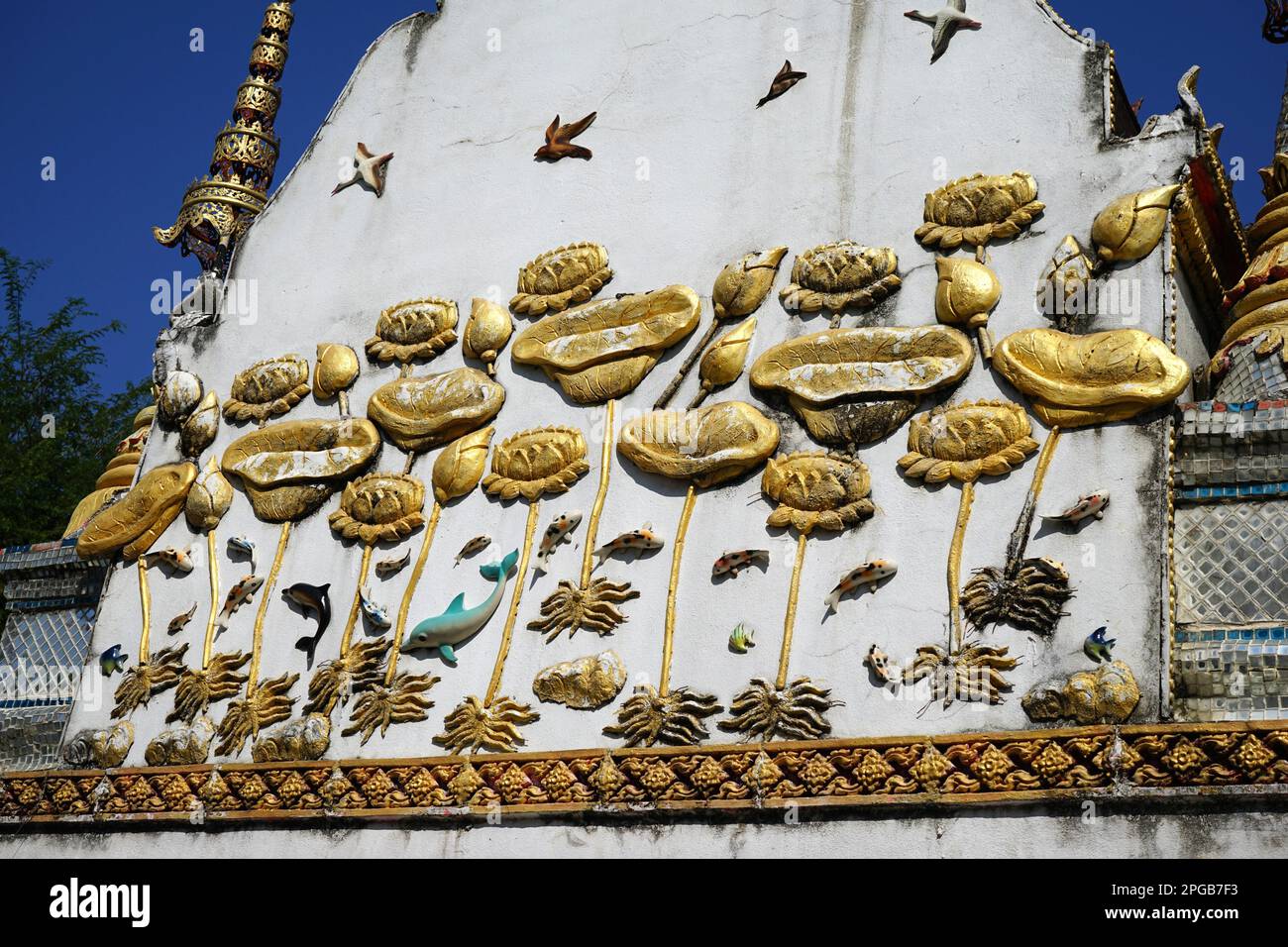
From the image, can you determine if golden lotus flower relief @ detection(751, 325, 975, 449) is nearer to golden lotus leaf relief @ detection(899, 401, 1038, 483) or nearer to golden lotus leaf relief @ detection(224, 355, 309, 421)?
golden lotus leaf relief @ detection(899, 401, 1038, 483)

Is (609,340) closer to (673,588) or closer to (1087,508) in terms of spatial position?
(673,588)

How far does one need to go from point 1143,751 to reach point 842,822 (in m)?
1.19

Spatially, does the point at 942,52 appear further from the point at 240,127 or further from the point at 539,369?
the point at 240,127

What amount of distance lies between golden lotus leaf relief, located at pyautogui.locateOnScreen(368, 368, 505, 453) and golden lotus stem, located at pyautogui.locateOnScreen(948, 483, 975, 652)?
2.61 metres

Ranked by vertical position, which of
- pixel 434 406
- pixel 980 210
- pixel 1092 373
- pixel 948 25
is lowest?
pixel 1092 373

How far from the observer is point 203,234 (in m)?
13.6

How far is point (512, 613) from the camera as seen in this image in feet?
27.6

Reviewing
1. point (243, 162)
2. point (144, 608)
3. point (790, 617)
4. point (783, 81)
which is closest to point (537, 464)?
point (790, 617)

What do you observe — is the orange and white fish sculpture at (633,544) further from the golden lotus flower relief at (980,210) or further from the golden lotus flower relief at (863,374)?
the golden lotus flower relief at (980,210)

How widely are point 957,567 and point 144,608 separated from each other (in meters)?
4.54

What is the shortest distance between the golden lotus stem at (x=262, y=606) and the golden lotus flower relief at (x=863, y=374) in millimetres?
2766

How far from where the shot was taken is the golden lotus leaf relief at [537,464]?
28.4 feet
